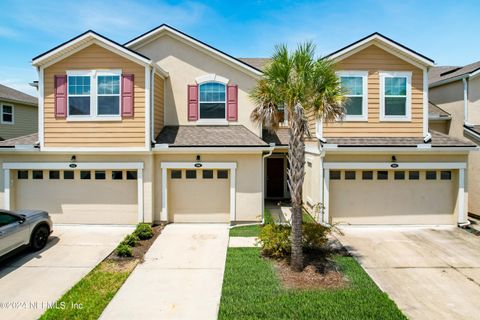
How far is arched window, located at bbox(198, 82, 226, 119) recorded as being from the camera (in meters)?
13.4

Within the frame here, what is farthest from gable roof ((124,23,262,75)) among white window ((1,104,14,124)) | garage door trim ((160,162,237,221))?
white window ((1,104,14,124))

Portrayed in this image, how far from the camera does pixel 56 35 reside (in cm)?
1388

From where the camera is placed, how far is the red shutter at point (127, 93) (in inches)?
451

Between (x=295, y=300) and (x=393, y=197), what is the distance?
7644 millimetres

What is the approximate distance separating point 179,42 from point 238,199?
6.83 metres

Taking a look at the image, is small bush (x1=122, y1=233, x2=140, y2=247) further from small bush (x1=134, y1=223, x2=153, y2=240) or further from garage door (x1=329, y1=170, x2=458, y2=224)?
garage door (x1=329, y1=170, x2=458, y2=224)

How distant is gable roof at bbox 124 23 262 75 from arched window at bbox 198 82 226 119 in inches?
43.3

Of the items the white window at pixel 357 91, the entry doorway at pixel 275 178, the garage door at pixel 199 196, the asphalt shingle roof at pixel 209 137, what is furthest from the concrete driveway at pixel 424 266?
the entry doorway at pixel 275 178

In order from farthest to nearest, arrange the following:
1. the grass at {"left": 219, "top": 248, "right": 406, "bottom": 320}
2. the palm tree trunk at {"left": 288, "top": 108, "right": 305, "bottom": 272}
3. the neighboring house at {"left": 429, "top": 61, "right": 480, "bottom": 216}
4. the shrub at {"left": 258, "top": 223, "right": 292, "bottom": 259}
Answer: the neighboring house at {"left": 429, "top": 61, "right": 480, "bottom": 216}
the shrub at {"left": 258, "top": 223, "right": 292, "bottom": 259}
the palm tree trunk at {"left": 288, "top": 108, "right": 305, "bottom": 272}
the grass at {"left": 219, "top": 248, "right": 406, "bottom": 320}

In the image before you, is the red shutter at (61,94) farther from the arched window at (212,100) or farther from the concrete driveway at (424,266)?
the concrete driveway at (424,266)

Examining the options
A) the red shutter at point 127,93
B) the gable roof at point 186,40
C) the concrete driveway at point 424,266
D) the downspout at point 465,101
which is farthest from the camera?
the downspout at point 465,101

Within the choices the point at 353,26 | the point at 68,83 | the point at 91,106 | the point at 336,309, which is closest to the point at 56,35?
the point at 68,83

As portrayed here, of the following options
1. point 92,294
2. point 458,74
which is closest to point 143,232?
point 92,294

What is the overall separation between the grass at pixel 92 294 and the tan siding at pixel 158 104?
5.65m
